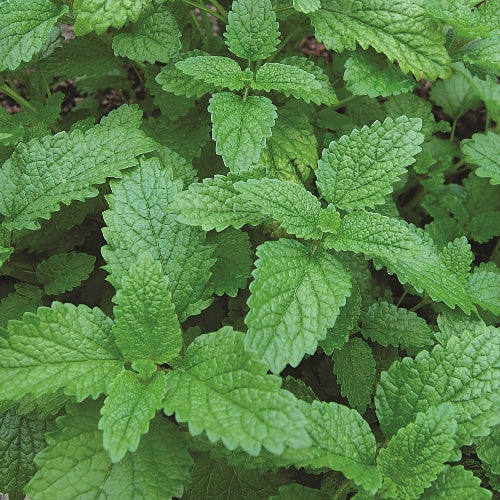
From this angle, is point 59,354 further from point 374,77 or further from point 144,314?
point 374,77

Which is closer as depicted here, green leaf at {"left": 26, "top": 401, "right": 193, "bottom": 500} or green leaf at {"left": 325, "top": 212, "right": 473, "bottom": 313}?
green leaf at {"left": 26, "top": 401, "right": 193, "bottom": 500}

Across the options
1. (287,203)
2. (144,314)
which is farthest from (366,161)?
(144,314)

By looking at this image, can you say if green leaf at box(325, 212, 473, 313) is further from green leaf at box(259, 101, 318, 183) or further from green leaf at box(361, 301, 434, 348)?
green leaf at box(259, 101, 318, 183)

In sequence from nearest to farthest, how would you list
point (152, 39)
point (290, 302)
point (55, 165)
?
point (290, 302), point (55, 165), point (152, 39)

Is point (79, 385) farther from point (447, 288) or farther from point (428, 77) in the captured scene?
point (428, 77)

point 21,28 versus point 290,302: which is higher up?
point 21,28

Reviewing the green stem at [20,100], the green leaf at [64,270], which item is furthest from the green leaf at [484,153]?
the green stem at [20,100]

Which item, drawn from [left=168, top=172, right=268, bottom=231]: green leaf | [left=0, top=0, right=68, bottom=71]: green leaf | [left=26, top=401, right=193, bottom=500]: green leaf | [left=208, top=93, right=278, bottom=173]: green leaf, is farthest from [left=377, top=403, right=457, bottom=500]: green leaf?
[left=0, top=0, right=68, bottom=71]: green leaf
